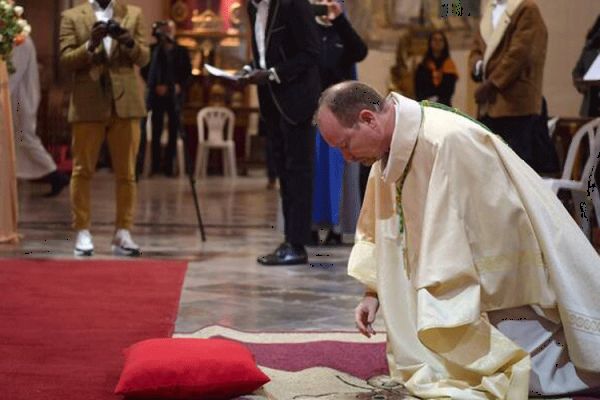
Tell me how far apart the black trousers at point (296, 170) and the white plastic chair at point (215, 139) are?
28.5 feet

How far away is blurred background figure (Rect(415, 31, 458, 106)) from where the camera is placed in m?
12.4

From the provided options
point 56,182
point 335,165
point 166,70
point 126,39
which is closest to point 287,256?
point 335,165

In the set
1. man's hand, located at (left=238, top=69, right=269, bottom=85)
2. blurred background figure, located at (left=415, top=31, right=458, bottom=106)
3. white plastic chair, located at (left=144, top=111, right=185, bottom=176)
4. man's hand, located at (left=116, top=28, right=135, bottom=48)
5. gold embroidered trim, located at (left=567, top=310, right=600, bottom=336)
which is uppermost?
man's hand, located at (left=116, top=28, right=135, bottom=48)

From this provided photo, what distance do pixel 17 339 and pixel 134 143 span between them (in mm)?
2665

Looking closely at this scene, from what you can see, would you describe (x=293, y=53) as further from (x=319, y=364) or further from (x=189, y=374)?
(x=189, y=374)

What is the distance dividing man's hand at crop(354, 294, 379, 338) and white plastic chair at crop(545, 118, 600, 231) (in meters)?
3.48

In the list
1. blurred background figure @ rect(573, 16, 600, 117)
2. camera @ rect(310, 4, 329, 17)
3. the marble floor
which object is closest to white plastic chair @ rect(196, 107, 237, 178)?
the marble floor

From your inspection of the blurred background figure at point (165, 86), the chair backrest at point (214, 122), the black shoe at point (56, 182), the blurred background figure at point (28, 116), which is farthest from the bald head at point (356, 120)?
the chair backrest at point (214, 122)

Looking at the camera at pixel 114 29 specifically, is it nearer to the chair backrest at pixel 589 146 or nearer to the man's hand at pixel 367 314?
the chair backrest at pixel 589 146

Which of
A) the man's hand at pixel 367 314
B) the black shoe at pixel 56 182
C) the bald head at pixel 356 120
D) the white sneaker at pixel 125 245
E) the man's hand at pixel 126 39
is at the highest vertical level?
the bald head at pixel 356 120

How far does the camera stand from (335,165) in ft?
25.9

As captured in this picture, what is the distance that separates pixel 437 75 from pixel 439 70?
0.27 feet

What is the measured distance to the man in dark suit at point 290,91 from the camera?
6805mm

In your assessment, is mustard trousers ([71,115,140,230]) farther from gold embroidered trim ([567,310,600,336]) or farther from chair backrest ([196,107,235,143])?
chair backrest ([196,107,235,143])
